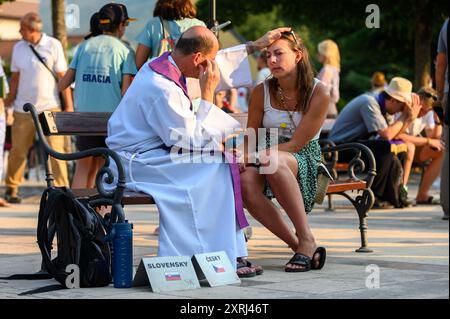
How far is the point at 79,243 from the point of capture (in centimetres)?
634

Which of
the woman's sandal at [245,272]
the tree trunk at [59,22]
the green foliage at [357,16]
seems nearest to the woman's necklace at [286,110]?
the woman's sandal at [245,272]

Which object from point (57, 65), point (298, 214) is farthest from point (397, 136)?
point (298, 214)

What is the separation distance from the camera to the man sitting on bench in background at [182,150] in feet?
21.8

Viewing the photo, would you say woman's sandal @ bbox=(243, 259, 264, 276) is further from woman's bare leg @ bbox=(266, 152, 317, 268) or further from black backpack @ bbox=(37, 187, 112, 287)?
black backpack @ bbox=(37, 187, 112, 287)

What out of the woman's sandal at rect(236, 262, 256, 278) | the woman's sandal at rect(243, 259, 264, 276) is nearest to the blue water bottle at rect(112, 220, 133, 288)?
the woman's sandal at rect(236, 262, 256, 278)

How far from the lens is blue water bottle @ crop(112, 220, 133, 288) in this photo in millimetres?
6270

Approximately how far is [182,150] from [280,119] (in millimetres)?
1035

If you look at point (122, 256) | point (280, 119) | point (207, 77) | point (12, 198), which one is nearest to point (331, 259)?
point (280, 119)

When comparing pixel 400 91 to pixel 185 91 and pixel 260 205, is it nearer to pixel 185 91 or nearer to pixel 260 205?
pixel 260 205

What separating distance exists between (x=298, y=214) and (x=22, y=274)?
1.70 m

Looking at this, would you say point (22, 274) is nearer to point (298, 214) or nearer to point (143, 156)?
point (143, 156)

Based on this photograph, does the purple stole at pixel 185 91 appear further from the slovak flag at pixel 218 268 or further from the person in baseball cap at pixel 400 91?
the person in baseball cap at pixel 400 91
